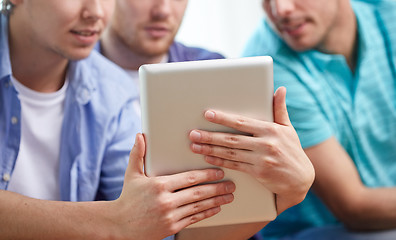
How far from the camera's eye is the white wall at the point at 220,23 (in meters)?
2.68

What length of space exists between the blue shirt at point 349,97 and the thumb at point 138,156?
0.64m

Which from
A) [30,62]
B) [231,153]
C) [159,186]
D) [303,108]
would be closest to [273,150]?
[231,153]

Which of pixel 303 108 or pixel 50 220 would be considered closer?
pixel 50 220

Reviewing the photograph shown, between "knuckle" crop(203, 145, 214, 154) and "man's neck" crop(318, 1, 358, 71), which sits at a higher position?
"knuckle" crop(203, 145, 214, 154)

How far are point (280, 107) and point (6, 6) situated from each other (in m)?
0.74

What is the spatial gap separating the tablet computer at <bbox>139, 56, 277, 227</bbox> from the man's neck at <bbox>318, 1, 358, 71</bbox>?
77cm

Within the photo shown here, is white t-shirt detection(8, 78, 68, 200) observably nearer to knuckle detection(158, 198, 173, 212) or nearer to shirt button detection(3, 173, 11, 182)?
shirt button detection(3, 173, 11, 182)

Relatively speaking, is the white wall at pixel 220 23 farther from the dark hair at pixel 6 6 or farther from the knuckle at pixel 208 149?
the knuckle at pixel 208 149

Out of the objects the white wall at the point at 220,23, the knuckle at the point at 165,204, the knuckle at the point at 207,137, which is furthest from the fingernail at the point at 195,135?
the white wall at the point at 220,23

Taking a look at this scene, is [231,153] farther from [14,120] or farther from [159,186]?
[14,120]

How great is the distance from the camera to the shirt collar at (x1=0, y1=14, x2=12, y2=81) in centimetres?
115

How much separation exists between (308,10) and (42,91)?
0.79 m

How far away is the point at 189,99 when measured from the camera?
865 millimetres

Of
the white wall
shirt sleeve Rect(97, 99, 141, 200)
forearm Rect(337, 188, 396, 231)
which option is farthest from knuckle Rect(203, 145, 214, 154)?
the white wall
